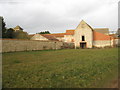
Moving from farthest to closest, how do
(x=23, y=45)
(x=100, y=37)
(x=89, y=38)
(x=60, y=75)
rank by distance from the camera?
(x=100, y=37) < (x=89, y=38) < (x=23, y=45) < (x=60, y=75)

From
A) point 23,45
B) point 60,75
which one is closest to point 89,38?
point 23,45

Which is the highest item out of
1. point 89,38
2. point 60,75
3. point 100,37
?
point 100,37

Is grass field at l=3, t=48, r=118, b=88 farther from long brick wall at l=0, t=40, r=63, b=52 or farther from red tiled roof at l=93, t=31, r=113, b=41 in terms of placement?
red tiled roof at l=93, t=31, r=113, b=41

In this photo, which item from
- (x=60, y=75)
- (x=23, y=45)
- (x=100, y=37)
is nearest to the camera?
(x=60, y=75)

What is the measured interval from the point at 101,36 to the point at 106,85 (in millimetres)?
32811

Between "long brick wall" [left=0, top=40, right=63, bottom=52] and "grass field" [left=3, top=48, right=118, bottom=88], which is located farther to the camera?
"long brick wall" [left=0, top=40, right=63, bottom=52]

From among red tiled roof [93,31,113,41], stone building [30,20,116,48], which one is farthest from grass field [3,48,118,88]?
red tiled roof [93,31,113,41]

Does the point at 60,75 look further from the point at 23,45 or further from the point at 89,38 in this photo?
the point at 89,38

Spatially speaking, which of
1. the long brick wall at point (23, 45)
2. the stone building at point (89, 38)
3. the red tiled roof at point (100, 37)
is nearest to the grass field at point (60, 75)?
the long brick wall at point (23, 45)

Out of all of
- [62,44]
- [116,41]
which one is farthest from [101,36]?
[62,44]

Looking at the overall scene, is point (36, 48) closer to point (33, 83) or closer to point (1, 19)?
point (1, 19)

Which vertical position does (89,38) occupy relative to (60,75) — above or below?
above

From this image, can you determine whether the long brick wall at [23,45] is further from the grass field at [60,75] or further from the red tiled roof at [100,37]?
the red tiled roof at [100,37]

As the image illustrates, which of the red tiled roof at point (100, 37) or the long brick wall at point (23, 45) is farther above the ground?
the red tiled roof at point (100, 37)
